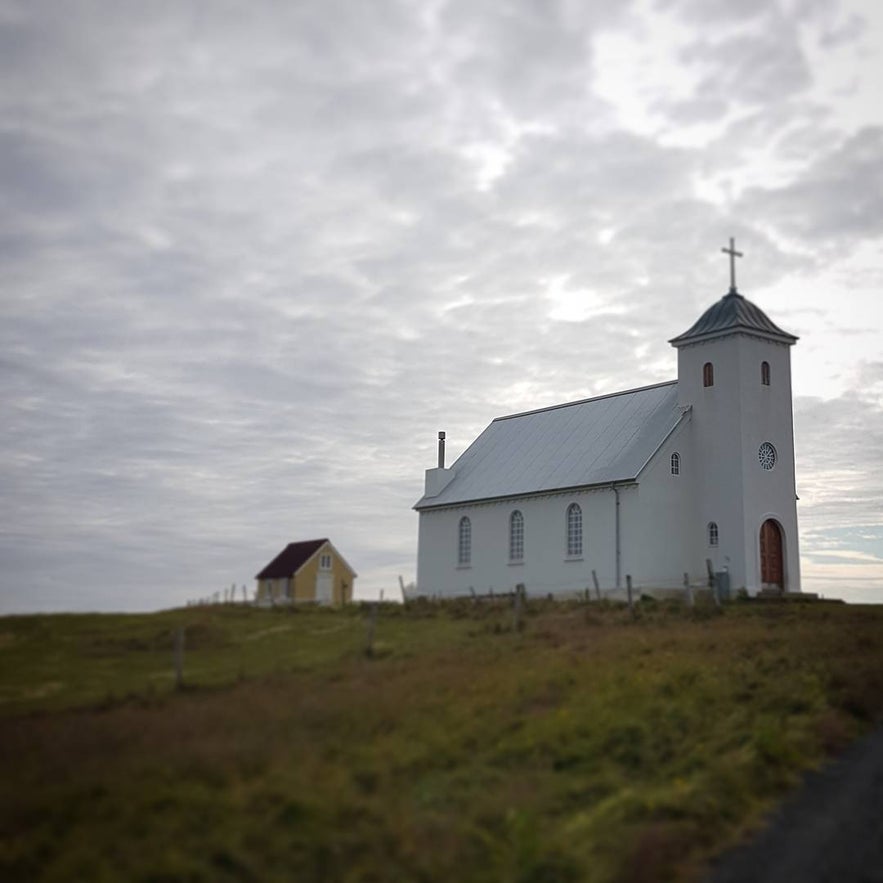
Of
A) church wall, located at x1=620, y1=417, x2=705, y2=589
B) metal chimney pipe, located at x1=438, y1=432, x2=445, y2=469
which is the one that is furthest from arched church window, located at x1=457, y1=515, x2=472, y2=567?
church wall, located at x1=620, y1=417, x2=705, y2=589

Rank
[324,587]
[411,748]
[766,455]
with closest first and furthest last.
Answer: [411,748]
[766,455]
[324,587]

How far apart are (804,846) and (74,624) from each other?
78.6ft

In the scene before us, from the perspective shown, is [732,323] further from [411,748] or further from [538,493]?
[411,748]

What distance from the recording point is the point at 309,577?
2106 inches

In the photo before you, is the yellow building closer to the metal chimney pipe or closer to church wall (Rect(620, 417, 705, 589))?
the metal chimney pipe

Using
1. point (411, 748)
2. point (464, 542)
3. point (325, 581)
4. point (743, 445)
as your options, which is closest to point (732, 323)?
point (743, 445)

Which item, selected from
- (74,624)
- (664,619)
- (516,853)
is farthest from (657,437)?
(516,853)

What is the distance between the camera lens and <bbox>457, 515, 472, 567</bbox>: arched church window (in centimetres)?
5134

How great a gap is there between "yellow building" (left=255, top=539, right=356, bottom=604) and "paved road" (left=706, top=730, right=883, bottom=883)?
37.9 meters

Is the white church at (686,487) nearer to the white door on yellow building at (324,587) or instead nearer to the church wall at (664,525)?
the church wall at (664,525)

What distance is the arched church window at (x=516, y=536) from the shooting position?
48.0 m

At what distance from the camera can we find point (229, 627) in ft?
102

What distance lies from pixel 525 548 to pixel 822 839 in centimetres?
3335

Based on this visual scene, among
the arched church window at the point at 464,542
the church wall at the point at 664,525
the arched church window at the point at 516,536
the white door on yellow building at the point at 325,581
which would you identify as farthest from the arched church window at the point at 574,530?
the white door on yellow building at the point at 325,581
